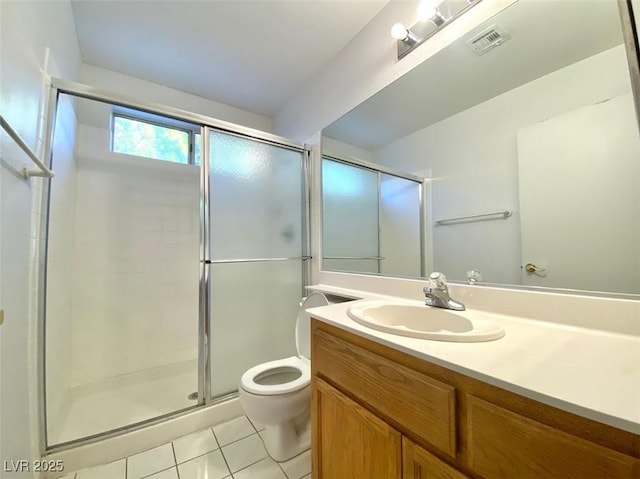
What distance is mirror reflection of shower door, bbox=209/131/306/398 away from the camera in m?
1.70

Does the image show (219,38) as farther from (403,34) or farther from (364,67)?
(403,34)

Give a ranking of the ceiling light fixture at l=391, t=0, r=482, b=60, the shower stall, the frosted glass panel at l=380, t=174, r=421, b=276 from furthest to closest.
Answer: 1. the shower stall
2. the frosted glass panel at l=380, t=174, r=421, b=276
3. the ceiling light fixture at l=391, t=0, r=482, b=60

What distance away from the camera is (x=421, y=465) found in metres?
0.61

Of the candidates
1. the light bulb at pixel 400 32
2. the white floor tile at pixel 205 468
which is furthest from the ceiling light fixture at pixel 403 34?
the white floor tile at pixel 205 468

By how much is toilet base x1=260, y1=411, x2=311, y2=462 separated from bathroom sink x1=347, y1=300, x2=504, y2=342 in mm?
844

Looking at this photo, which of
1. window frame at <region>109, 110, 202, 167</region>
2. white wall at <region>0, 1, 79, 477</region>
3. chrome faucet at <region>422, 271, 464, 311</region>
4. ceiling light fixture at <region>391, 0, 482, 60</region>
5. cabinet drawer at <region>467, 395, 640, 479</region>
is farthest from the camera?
window frame at <region>109, 110, 202, 167</region>

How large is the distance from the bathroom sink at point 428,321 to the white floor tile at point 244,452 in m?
1.04

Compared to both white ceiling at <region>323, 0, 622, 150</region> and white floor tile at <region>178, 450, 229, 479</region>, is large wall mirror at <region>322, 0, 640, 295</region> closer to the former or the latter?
white ceiling at <region>323, 0, 622, 150</region>

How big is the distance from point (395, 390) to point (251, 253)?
4.61 ft

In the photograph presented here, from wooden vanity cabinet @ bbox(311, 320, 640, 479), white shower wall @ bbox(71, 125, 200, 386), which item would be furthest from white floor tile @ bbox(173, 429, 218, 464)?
white shower wall @ bbox(71, 125, 200, 386)

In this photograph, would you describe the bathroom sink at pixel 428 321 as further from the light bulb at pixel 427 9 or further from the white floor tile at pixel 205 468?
the light bulb at pixel 427 9

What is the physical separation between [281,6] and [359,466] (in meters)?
2.26

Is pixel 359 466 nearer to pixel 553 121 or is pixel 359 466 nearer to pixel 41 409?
pixel 553 121

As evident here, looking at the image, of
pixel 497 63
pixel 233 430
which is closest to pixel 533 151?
pixel 497 63
